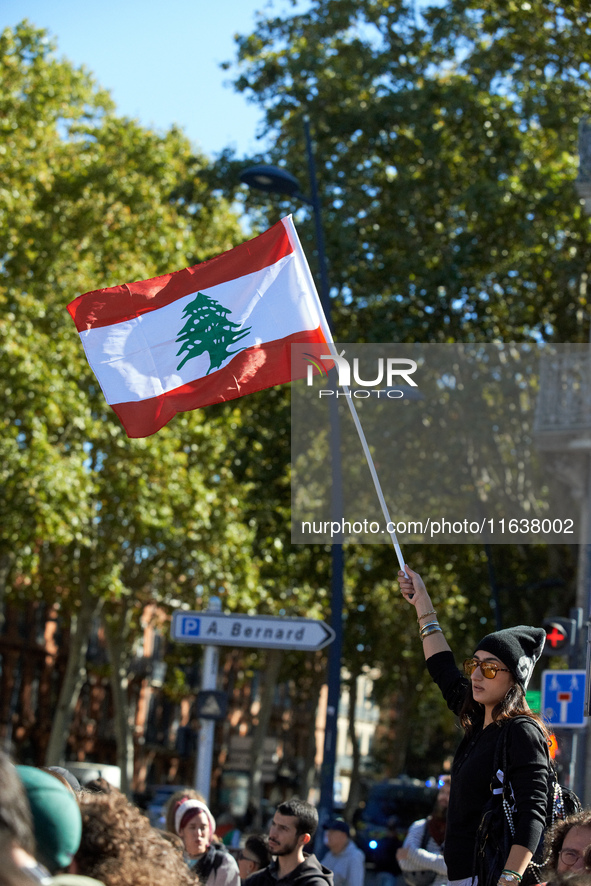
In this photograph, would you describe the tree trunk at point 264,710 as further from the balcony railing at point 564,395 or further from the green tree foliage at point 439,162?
the balcony railing at point 564,395

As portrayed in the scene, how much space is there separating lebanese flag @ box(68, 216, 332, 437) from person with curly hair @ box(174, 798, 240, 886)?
2.07 metres

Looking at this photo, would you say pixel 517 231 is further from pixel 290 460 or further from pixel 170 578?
pixel 170 578

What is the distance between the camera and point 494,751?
3916mm

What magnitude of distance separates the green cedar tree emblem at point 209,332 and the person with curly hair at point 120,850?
3.64 metres

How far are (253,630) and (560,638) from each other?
3.58 metres

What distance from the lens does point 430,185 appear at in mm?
19453

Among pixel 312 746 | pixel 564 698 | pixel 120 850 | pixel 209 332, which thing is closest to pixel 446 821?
pixel 120 850

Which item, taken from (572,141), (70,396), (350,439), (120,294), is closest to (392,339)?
(350,439)

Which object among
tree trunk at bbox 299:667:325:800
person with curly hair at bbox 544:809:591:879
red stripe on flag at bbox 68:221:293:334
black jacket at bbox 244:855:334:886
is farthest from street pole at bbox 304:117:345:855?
tree trunk at bbox 299:667:325:800

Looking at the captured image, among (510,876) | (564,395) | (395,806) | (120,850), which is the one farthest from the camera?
(395,806)

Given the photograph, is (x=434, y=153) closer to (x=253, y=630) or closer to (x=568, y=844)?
(x=253, y=630)

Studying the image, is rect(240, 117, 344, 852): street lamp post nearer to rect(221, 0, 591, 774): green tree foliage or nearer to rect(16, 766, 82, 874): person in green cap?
rect(221, 0, 591, 774): green tree foliage

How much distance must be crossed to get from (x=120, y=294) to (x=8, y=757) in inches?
180

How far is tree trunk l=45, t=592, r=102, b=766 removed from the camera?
99.8 feet
